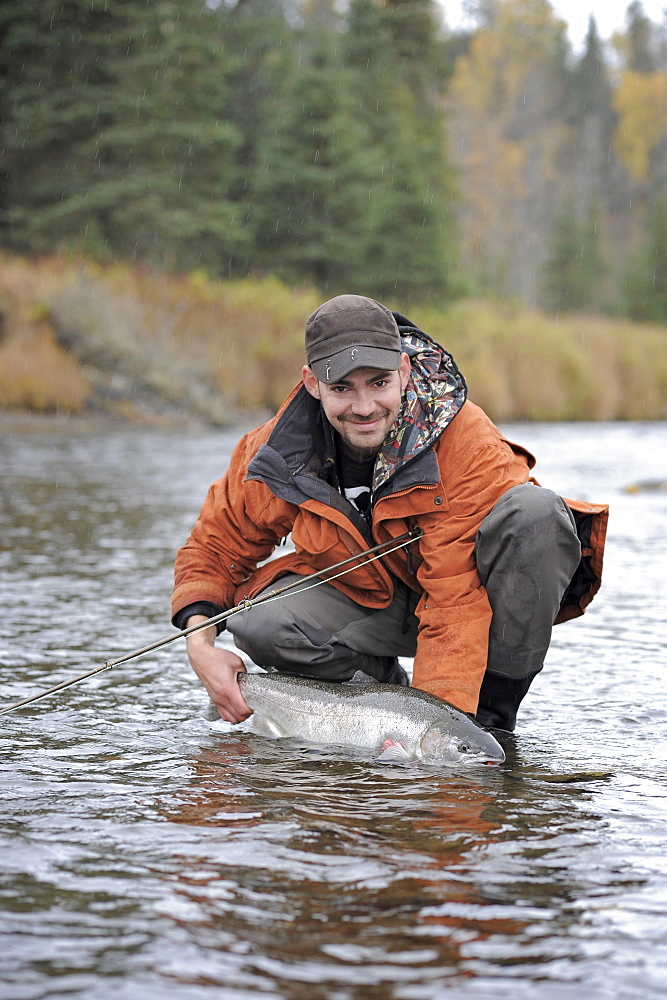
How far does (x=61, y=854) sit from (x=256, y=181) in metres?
31.4

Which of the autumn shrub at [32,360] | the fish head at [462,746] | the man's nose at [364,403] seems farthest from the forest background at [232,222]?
the fish head at [462,746]

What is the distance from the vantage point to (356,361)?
3.71 metres

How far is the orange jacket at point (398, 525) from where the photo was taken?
12.4ft

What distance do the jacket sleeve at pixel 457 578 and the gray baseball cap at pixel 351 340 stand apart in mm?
384

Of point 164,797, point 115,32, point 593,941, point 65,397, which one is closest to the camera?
point 593,941

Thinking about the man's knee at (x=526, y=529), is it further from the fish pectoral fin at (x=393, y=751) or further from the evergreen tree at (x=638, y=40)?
the evergreen tree at (x=638, y=40)

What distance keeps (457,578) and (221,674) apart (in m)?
0.78

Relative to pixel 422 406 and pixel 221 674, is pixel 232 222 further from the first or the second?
pixel 221 674

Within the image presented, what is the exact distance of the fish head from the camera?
3490 mm

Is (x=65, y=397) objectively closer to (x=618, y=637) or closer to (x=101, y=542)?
(x=101, y=542)

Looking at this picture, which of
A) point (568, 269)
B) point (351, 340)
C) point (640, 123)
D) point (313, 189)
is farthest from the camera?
point (640, 123)

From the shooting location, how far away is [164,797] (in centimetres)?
326

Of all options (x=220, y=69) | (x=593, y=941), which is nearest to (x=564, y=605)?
(x=593, y=941)

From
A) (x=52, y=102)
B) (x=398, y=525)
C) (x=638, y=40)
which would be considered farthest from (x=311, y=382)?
(x=638, y=40)
